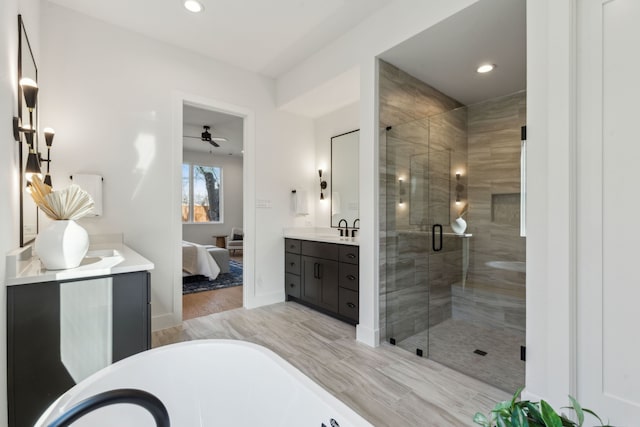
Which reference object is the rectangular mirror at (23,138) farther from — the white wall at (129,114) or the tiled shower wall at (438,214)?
the tiled shower wall at (438,214)

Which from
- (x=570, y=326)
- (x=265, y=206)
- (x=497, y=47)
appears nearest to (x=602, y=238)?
(x=570, y=326)

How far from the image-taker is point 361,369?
7.24 feet

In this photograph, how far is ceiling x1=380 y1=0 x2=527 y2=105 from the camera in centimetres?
209

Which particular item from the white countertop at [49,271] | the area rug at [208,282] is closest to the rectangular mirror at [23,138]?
the white countertop at [49,271]

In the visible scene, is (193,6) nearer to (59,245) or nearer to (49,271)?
(59,245)

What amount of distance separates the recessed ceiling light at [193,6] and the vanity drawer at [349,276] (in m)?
2.66

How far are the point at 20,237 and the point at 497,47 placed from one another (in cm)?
373

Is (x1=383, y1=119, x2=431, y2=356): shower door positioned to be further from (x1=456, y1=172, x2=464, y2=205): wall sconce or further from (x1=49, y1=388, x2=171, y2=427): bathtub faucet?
(x1=49, y1=388, x2=171, y2=427): bathtub faucet

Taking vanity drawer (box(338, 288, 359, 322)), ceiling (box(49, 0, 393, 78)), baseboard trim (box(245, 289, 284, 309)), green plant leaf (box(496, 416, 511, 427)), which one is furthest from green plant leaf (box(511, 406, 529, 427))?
baseboard trim (box(245, 289, 284, 309))

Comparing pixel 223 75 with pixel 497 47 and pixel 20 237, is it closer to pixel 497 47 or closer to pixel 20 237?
pixel 20 237

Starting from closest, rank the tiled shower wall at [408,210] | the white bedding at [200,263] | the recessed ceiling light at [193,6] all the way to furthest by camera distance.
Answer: the recessed ceiling light at [193,6] < the tiled shower wall at [408,210] < the white bedding at [200,263]

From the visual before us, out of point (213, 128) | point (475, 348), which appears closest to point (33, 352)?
point (475, 348)

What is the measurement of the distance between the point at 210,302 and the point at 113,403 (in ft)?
10.6

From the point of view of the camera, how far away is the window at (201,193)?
755 cm
